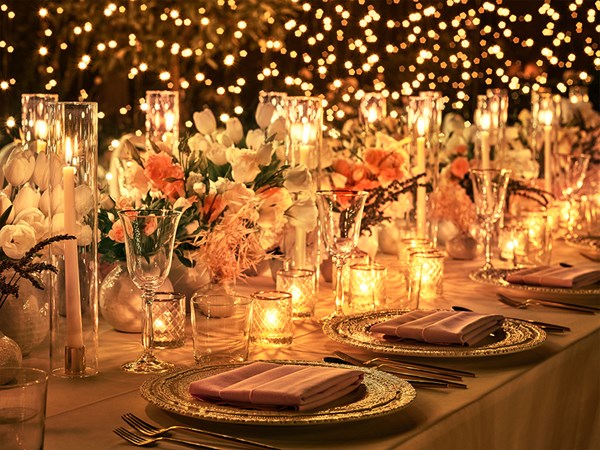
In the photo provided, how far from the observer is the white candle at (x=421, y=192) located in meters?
2.77

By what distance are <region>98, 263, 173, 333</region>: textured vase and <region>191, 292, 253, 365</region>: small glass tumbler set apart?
0.29 meters

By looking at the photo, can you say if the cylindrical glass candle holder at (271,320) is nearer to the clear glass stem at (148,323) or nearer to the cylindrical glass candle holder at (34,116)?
the clear glass stem at (148,323)

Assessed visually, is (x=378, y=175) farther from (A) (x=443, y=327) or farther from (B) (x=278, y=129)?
(A) (x=443, y=327)

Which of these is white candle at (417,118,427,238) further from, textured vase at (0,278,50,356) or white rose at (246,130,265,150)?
textured vase at (0,278,50,356)

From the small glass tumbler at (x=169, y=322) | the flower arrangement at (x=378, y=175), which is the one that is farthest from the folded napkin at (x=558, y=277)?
the small glass tumbler at (x=169, y=322)

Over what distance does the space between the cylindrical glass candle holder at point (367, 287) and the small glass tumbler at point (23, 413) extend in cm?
107

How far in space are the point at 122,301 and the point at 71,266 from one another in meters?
0.29

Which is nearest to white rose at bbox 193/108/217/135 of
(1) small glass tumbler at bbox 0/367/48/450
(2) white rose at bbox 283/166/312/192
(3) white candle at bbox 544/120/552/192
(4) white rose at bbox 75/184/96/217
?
(2) white rose at bbox 283/166/312/192

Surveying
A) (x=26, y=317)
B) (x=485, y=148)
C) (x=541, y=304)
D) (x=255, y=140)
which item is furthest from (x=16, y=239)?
(x=485, y=148)

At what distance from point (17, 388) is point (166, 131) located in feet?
5.20

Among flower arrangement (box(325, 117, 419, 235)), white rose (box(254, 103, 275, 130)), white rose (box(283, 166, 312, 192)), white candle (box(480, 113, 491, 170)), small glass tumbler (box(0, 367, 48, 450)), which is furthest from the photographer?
white candle (box(480, 113, 491, 170))

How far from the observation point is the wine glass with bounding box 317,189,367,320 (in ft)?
6.31

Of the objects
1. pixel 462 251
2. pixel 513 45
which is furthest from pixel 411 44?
pixel 462 251

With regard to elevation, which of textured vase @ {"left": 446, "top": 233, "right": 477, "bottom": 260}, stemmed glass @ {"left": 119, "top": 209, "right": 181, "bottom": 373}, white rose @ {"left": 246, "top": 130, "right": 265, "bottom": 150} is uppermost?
white rose @ {"left": 246, "top": 130, "right": 265, "bottom": 150}
